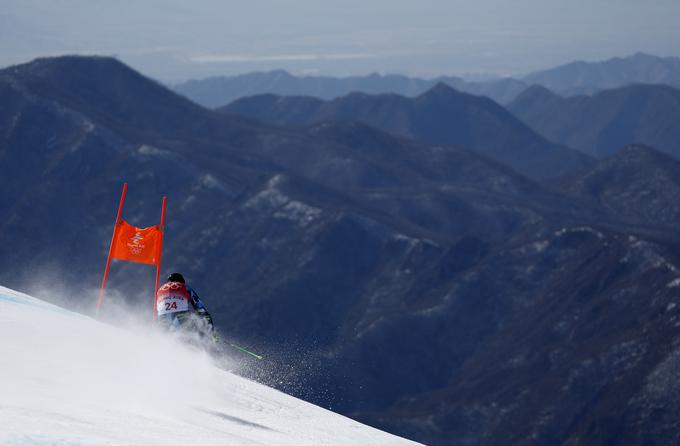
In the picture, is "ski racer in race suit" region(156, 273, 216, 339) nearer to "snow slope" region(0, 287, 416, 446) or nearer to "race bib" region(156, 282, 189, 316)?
"race bib" region(156, 282, 189, 316)

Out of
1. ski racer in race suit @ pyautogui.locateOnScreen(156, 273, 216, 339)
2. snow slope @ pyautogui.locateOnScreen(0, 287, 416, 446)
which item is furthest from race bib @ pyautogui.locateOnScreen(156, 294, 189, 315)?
snow slope @ pyautogui.locateOnScreen(0, 287, 416, 446)

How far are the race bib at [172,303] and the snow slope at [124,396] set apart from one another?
4.19 ft

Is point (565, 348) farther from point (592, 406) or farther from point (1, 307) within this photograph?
point (1, 307)

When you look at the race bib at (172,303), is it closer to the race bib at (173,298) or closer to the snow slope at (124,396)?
the race bib at (173,298)

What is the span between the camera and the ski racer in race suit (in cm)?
3033

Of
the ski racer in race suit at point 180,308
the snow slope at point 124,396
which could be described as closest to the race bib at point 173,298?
the ski racer in race suit at point 180,308

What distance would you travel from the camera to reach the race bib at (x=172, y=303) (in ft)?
99.6

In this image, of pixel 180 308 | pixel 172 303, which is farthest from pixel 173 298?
pixel 180 308

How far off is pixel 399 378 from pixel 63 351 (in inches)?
6356

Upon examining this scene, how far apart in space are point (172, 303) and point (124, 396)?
19.5 ft

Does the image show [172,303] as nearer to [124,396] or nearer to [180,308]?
[180,308]

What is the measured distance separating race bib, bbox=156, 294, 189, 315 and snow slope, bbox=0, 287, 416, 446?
1.28 meters

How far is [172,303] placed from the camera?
99.9 ft

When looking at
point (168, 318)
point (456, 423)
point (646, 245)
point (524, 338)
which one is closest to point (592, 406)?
point (456, 423)
